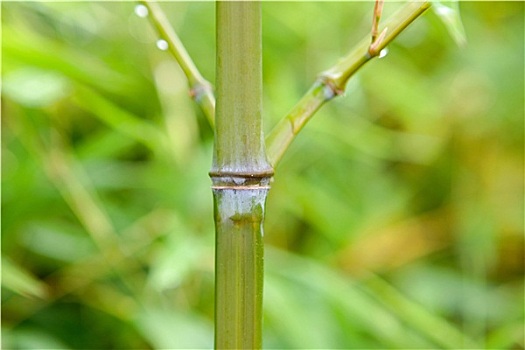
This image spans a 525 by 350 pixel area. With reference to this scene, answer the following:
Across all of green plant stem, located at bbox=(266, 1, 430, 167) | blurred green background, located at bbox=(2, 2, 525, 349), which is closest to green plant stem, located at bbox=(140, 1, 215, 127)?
green plant stem, located at bbox=(266, 1, 430, 167)

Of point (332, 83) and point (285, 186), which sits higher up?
point (285, 186)

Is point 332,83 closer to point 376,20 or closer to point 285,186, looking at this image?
point 376,20

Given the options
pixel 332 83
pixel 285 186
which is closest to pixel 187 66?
pixel 332 83

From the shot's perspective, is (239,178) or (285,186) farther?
(285,186)

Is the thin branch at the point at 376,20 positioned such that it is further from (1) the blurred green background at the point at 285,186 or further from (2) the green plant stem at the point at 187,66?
(1) the blurred green background at the point at 285,186

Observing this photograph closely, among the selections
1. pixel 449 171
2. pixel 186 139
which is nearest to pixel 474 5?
pixel 449 171

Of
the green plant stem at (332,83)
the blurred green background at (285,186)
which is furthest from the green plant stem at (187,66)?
the blurred green background at (285,186)

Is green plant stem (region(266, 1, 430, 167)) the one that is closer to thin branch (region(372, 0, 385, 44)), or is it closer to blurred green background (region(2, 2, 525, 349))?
thin branch (region(372, 0, 385, 44))
